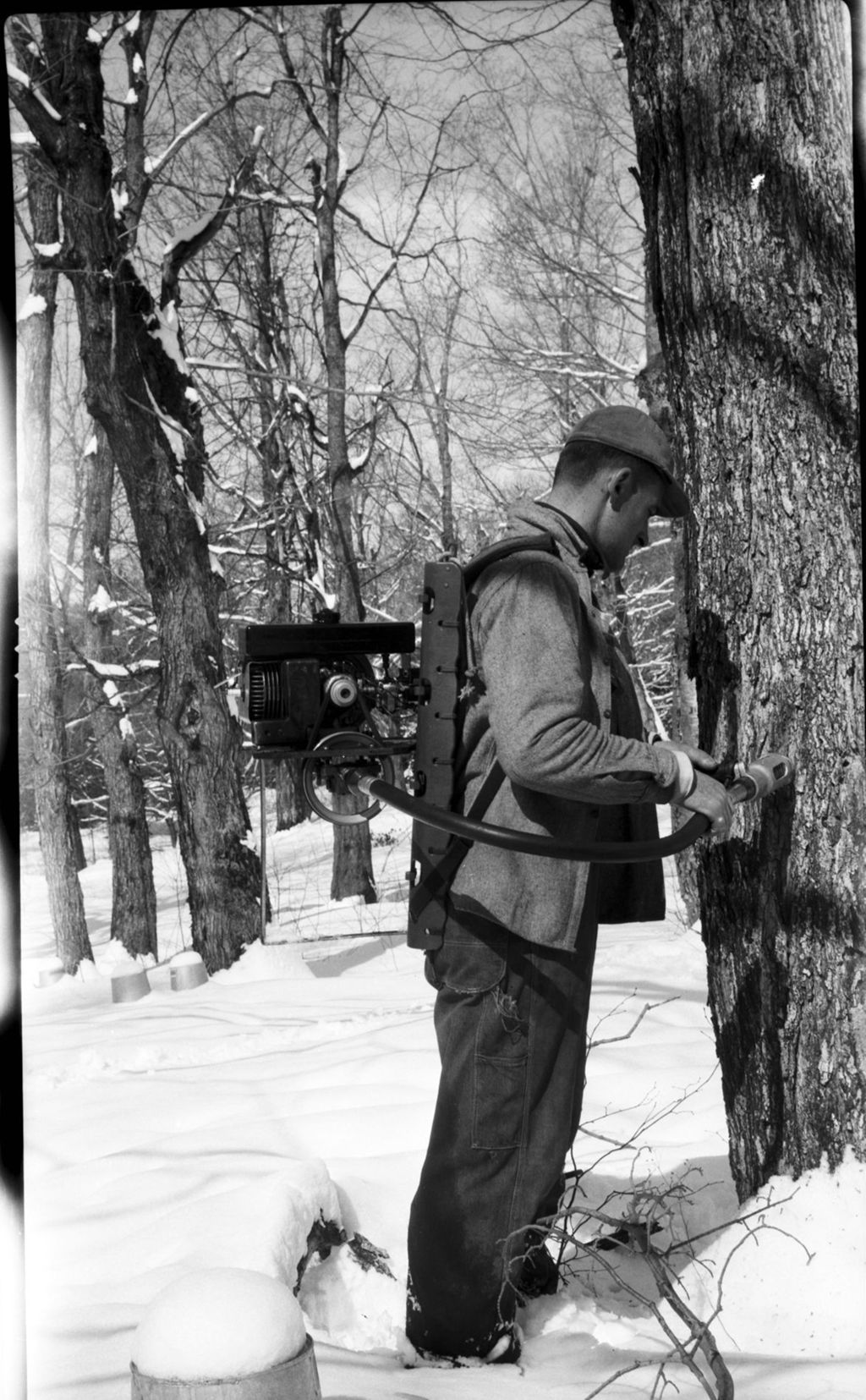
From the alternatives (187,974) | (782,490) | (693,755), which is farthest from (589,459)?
(187,974)

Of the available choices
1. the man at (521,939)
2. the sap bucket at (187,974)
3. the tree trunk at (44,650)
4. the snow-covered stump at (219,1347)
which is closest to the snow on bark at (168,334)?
the tree trunk at (44,650)

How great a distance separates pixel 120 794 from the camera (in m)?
11.3

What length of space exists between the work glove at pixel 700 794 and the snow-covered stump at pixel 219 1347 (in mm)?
1090

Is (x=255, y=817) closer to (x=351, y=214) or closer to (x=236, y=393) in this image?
(x=236, y=393)

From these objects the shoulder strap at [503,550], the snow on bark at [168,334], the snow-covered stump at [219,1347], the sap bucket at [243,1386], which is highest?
the snow on bark at [168,334]

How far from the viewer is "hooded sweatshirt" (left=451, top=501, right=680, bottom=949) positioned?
2193mm

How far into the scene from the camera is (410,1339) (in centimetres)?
251

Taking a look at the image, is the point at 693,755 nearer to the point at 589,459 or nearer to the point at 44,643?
the point at 589,459

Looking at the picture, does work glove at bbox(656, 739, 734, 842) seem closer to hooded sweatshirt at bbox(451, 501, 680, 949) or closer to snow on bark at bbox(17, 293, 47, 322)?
hooded sweatshirt at bbox(451, 501, 680, 949)

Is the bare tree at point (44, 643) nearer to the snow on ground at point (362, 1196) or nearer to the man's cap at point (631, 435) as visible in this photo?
the snow on ground at point (362, 1196)

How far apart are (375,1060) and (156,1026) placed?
1911 mm

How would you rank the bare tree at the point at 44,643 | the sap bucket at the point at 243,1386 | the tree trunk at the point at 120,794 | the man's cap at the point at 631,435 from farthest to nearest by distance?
the tree trunk at the point at 120,794, the bare tree at the point at 44,643, the man's cap at the point at 631,435, the sap bucket at the point at 243,1386

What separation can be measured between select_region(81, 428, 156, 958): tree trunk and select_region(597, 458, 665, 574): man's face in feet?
28.6

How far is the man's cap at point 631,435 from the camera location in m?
2.37
